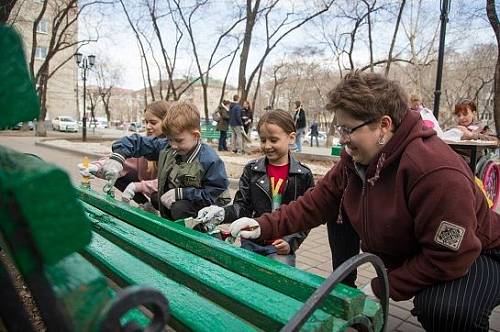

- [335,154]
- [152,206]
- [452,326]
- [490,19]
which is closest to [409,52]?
[335,154]

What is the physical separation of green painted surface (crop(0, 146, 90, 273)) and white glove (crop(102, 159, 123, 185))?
7.80ft

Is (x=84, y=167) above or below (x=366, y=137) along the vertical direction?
below

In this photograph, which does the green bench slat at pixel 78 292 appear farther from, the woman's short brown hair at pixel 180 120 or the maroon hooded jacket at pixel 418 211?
the woman's short brown hair at pixel 180 120

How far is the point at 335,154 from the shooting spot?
429 inches

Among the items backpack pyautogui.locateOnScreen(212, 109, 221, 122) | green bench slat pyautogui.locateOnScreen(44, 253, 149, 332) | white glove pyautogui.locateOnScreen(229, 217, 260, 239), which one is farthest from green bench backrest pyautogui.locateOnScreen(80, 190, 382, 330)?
Answer: backpack pyautogui.locateOnScreen(212, 109, 221, 122)

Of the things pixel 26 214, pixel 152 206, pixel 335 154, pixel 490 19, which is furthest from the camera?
pixel 335 154

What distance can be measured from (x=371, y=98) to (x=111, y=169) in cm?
191

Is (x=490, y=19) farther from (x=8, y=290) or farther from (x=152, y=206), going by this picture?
(x=8, y=290)

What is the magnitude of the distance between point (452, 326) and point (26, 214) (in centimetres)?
145

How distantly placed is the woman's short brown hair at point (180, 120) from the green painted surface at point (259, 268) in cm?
80

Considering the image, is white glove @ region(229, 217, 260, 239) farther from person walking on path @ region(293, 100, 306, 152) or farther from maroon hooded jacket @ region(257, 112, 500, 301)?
person walking on path @ region(293, 100, 306, 152)

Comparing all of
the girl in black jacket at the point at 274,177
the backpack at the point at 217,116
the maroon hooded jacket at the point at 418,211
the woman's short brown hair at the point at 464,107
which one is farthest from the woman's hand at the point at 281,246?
the backpack at the point at 217,116

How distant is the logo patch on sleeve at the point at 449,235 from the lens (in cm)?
144

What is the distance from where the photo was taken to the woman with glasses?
1.47 metres
